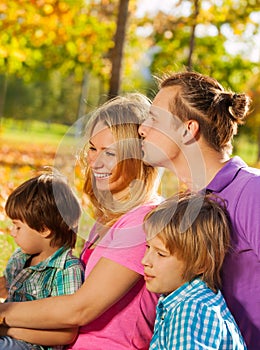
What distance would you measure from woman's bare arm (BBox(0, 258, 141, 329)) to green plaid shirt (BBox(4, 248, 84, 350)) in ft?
0.50

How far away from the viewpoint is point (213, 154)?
9.20 ft

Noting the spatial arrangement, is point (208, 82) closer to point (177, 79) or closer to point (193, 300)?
point (177, 79)

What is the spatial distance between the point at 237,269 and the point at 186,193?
35 cm

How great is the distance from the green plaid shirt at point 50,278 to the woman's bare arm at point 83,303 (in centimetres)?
15

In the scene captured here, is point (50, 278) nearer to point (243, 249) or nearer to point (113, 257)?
point (113, 257)

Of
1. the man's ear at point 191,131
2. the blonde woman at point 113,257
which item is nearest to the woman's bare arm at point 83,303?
the blonde woman at point 113,257

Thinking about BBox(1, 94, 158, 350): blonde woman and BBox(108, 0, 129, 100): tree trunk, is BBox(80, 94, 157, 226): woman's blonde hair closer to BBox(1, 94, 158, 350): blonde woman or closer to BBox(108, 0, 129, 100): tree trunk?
BBox(1, 94, 158, 350): blonde woman

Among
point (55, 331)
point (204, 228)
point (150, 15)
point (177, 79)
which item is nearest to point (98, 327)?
point (55, 331)


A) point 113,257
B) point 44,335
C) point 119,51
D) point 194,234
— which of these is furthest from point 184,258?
point 119,51

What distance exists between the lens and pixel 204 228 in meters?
2.49

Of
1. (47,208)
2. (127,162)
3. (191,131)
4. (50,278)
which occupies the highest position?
(191,131)

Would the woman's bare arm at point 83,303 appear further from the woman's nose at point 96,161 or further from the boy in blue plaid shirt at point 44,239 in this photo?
the woman's nose at point 96,161

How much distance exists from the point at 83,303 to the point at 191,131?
0.79 m

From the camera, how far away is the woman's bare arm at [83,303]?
2520mm
